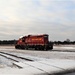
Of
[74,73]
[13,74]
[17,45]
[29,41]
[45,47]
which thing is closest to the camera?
[13,74]

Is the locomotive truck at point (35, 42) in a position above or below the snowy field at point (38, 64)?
above

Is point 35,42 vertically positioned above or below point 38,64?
above

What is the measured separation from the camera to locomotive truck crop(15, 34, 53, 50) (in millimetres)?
49531

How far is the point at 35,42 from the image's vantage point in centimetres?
5169

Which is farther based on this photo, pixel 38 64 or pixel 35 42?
pixel 35 42

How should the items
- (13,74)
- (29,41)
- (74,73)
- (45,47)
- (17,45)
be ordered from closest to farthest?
(13,74)
(74,73)
(45,47)
(29,41)
(17,45)

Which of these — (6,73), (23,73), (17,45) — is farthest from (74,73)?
(17,45)

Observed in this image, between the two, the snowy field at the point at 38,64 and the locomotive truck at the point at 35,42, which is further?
the locomotive truck at the point at 35,42

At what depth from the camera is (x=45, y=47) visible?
48781mm

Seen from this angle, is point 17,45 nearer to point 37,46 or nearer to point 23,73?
point 37,46

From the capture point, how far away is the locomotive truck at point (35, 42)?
163 feet

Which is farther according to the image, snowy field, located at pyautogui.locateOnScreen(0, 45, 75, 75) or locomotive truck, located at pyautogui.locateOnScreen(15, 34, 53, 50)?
locomotive truck, located at pyautogui.locateOnScreen(15, 34, 53, 50)

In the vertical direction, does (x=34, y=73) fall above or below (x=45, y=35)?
below

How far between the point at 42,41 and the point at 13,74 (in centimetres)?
3848
